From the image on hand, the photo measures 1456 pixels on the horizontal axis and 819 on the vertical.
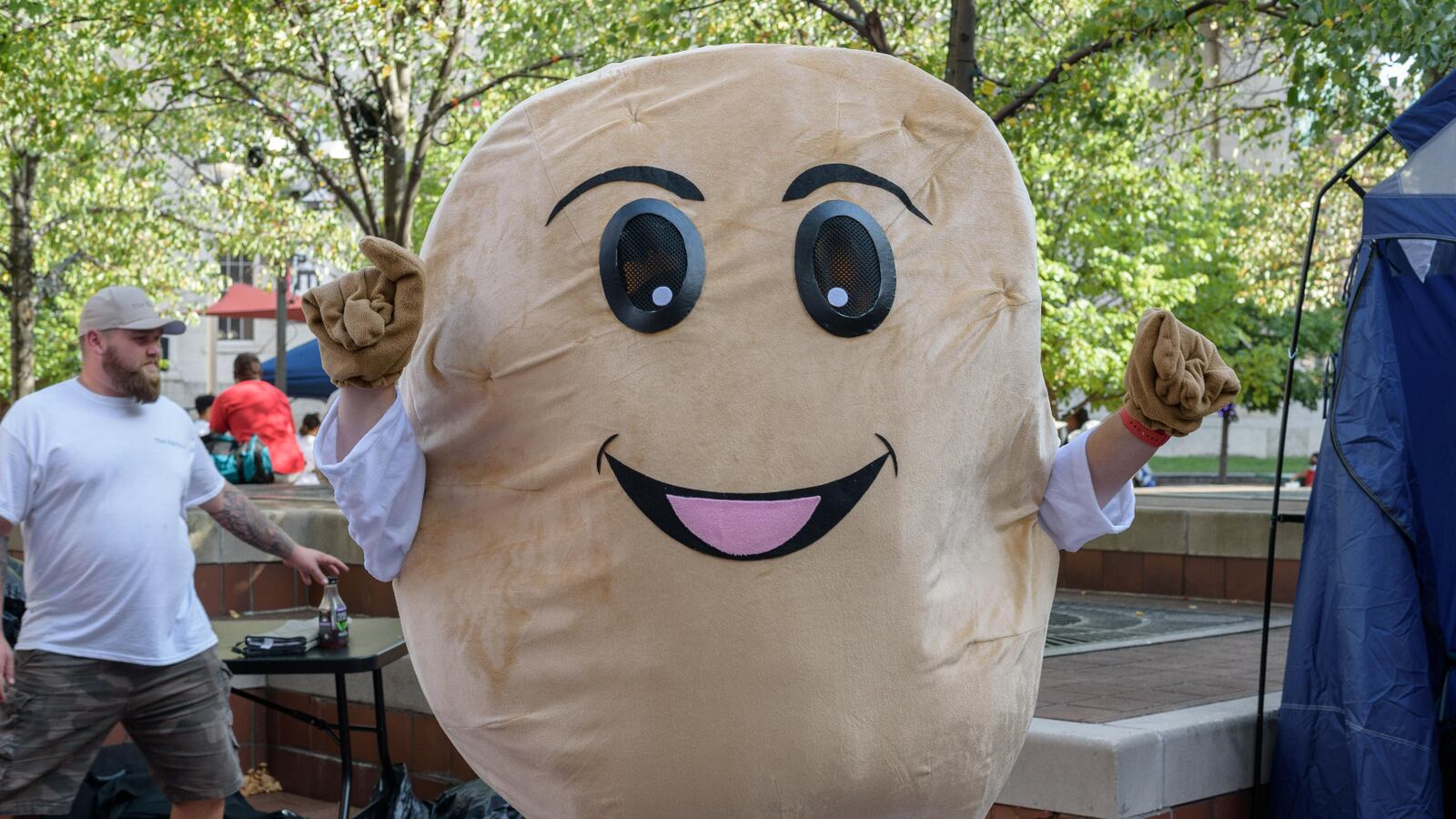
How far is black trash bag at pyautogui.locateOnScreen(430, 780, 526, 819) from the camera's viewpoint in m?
4.86

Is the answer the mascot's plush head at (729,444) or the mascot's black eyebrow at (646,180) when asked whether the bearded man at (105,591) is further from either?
the mascot's black eyebrow at (646,180)

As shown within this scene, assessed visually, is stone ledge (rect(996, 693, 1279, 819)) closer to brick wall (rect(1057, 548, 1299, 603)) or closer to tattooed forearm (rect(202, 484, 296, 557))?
tattooed forearm (rect(202, 484, 296, 557))

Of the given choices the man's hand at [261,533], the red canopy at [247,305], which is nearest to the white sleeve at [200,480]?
the man's hand at [261,533]

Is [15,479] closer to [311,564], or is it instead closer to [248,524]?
[248,524]

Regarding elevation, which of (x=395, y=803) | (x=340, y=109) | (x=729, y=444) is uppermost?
(x=340, y=109)

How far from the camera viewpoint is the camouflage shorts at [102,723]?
14.5 feet

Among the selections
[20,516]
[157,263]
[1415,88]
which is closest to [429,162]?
[157,263]

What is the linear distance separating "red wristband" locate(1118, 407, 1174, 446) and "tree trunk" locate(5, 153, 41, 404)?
16871mm

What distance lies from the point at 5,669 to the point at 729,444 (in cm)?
270

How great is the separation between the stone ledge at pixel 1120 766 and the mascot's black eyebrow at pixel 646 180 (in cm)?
201

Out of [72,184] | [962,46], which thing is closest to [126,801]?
[962,46]

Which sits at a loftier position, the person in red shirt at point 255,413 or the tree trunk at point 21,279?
the tree trunk at point 21,279

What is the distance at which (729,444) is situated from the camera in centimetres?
261

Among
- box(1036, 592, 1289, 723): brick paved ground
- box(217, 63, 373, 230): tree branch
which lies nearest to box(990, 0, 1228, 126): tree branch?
box(1036, 592, 1289, 723): brick paved ground
